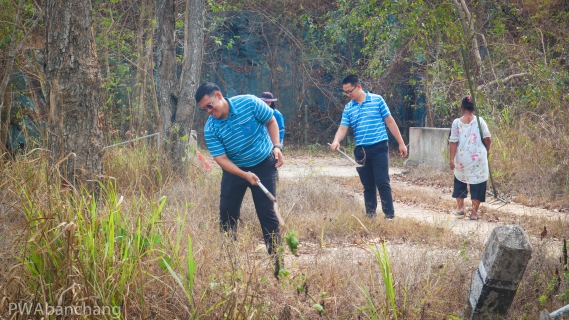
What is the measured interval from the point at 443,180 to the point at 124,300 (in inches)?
371

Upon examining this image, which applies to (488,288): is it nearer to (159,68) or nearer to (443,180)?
(159,68)

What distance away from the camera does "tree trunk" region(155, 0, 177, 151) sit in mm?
9828

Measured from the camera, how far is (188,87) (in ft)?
32.3

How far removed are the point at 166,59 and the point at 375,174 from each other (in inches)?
166

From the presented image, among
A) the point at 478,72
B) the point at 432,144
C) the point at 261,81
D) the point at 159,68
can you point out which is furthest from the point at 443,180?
the point at 261,81

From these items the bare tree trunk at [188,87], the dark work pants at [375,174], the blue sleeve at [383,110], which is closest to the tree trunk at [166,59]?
the bare tree trunk at [188,87]

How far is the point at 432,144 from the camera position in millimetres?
13766

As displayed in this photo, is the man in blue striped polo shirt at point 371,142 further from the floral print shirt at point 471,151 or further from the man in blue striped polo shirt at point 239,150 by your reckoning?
the man in blue striped polo shirt at point 239,150

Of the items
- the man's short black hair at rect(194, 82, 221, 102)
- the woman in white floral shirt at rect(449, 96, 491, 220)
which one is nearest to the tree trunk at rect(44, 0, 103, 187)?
the man's short black hair at rect(194, 82, 221, 102)

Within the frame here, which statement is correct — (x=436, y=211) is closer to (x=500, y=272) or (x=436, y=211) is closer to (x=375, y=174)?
(x=375, y=174)

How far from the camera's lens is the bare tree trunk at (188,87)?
958 centimetres

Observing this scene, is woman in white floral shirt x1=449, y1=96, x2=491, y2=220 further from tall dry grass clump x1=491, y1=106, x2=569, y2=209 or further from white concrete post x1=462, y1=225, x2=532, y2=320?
white concrete post x1=462, y1=225, x2=532, y2=320

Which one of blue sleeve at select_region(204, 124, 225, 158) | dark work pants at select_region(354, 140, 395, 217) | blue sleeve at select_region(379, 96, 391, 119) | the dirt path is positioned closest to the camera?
blue sleeve at select_region(204, 124, 225, 158)

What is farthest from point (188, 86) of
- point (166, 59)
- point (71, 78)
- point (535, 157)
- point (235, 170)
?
point (535, 157)
